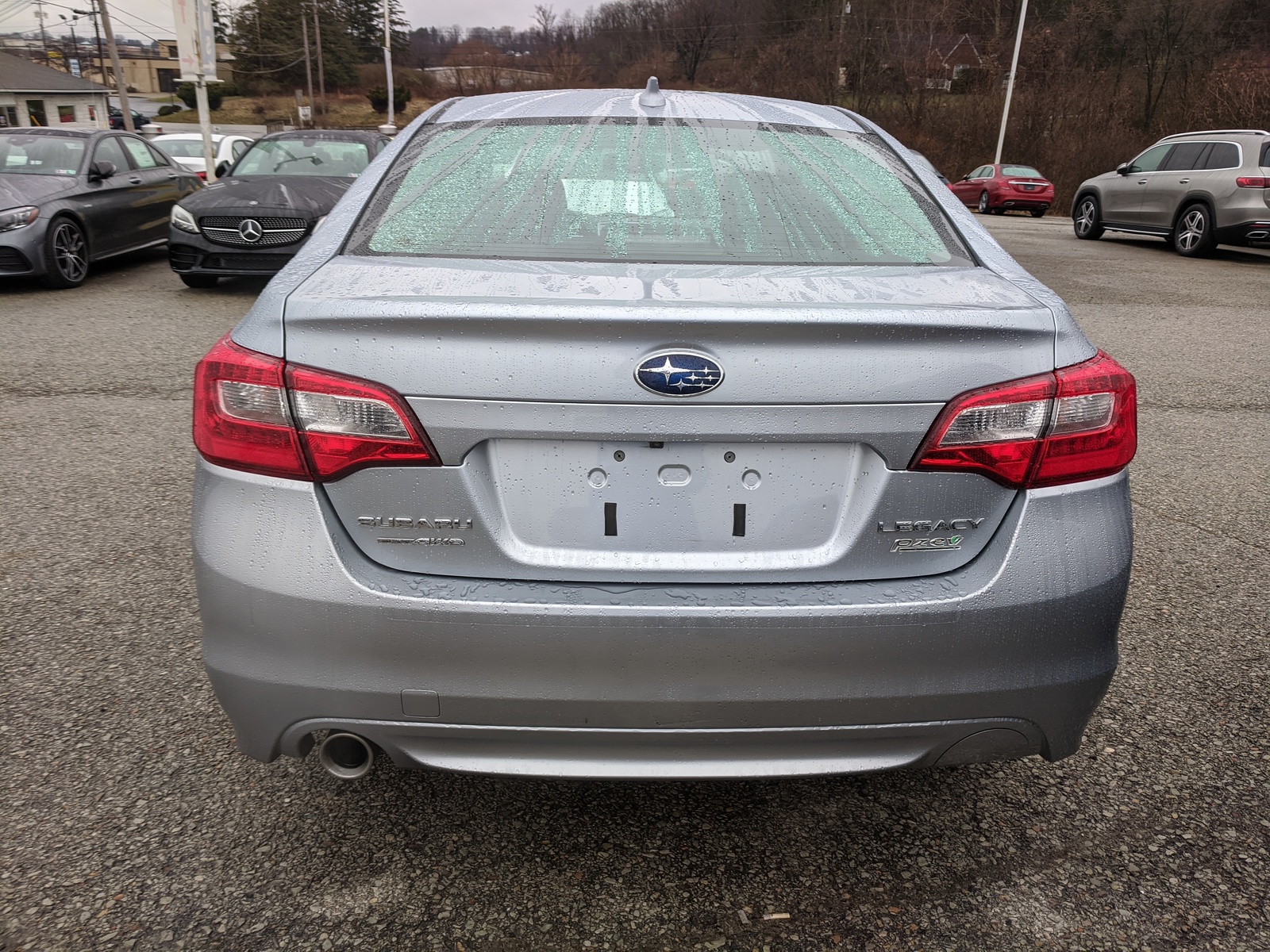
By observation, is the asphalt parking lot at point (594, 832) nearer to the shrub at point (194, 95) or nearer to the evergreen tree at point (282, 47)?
the shrub at point (194, 95)

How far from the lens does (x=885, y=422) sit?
1.66 metres

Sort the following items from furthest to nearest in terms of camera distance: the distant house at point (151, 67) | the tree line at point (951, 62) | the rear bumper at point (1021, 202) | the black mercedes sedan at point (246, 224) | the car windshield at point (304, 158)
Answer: the distant house at point (151, 67) < the tree line at point (951, 62) < the rear bumper at point (1021, 202) < the car windshield at point (304, 158) < the black mercedes sedan at point (246, 224)

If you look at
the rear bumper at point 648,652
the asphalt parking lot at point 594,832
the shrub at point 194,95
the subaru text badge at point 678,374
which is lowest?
the asphalt parking lot at point 594,832

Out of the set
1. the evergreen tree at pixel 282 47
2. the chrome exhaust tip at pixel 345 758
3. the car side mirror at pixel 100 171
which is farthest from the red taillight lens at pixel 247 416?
the evergreen tree at pixel 282 47

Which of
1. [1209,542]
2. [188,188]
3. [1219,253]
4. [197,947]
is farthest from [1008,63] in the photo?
[197,947]

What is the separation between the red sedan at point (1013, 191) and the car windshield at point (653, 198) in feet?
90.8

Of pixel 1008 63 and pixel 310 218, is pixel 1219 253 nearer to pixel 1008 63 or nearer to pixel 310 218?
pixel 310 218

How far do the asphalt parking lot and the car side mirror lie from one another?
8.10m

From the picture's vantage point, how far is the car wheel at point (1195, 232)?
14.1 metres

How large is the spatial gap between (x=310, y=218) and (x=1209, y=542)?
7.86m

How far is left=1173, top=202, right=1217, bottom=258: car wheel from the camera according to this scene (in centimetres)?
1415

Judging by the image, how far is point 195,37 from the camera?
1570cm

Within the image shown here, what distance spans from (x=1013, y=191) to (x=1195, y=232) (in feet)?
45.9

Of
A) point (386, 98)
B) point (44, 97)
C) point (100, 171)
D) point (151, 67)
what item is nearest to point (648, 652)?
point (100, 171)
